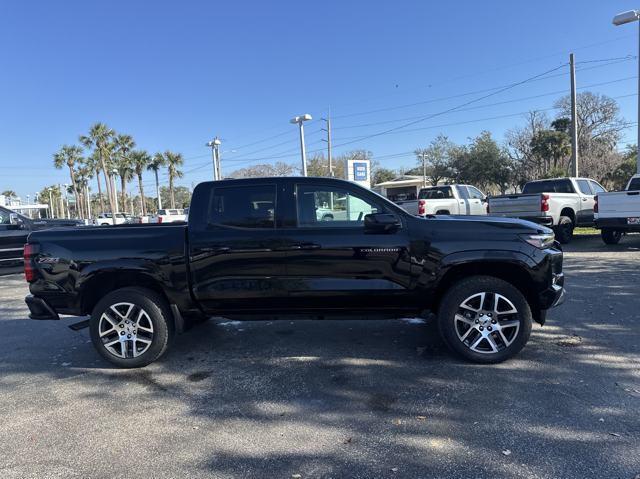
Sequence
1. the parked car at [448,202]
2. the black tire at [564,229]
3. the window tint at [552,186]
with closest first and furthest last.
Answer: the black tire at [564,229], the window tint at [552,186], the parked car at [448,202]

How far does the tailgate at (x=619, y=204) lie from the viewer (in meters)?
11.2

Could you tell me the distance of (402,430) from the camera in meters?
3.25

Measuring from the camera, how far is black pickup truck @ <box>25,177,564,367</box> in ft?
14.1

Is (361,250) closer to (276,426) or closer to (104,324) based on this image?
(276,426)

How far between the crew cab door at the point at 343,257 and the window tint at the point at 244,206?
0.23m

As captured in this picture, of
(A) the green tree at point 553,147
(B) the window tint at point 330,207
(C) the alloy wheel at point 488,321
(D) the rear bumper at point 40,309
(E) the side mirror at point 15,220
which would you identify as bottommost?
(C) the alloy wheel at point 488,321

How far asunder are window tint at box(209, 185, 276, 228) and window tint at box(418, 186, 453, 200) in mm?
13021

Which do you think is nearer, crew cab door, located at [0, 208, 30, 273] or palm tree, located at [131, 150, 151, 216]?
crew cab door, located at [0, 208, 30, 273]

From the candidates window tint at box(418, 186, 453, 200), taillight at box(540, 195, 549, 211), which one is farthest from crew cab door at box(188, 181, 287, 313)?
window tint at box(418, 186, 453, 200)

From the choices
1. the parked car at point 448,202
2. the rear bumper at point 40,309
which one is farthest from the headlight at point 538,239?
the parked car at point 448,202

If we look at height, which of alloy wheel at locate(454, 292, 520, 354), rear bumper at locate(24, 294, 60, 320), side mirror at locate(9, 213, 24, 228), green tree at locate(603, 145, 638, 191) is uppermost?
green tree at locate(603, 145, 638, 191)

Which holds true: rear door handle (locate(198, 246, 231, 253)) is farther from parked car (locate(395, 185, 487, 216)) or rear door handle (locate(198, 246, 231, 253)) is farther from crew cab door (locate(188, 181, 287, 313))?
parked car (locate(395, 185, 487, 216))

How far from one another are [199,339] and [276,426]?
98.2 inches

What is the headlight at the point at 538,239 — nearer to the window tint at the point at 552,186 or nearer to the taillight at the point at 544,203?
the taillight at the point at 544,203
